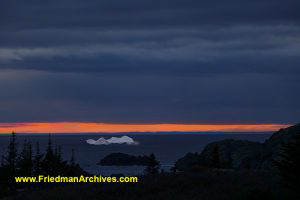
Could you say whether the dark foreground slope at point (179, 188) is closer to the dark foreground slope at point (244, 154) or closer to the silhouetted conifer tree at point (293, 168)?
the silhouetted conifer tree at point (293, 168)

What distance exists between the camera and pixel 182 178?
3331 cm

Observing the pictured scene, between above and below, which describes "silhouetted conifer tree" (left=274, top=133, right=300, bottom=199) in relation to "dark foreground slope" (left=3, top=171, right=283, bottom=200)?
above

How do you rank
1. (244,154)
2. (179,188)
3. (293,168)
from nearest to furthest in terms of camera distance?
(293,168) < (179,188) < (244,154)

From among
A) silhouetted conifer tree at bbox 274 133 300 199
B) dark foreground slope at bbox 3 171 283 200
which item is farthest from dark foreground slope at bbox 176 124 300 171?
silhouetted conifer tree at bbox 274 133 300 199

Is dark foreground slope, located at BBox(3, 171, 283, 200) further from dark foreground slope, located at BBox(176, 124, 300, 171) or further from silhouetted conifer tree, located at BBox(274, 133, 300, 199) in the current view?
dark foreground slope, located at BBox(176, 124, 300, 171)

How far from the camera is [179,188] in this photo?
3052 cm

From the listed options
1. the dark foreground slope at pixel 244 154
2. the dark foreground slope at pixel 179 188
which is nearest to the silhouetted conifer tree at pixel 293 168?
the dark foreground slope at pixel 179 188

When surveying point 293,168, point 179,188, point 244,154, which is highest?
point 293,168

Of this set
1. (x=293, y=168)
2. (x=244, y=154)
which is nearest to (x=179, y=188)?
(x=293, y=168)

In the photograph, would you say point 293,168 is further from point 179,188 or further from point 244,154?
point 244,154

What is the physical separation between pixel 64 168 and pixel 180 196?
33.2 metres

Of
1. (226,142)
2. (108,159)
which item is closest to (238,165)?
(226,142)

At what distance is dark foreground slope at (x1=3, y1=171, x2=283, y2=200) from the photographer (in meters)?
27.5

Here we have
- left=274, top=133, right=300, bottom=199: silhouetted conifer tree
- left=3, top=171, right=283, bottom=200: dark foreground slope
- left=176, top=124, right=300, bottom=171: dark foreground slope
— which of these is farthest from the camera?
left=176, top=124, right=300, bottom=171: dark foreground slope
